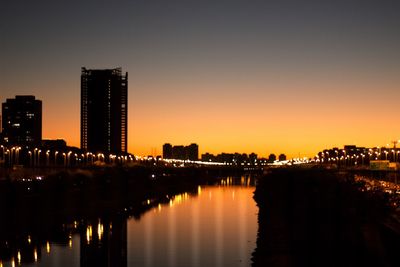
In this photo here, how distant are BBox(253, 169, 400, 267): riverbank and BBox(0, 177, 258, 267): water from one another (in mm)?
2217

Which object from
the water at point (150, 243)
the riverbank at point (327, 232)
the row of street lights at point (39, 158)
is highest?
the row of street lights at point (39, 158)

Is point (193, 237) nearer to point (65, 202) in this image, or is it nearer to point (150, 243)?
point (150, 243)

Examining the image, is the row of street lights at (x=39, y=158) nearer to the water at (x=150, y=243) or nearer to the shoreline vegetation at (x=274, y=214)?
the shoreline vegetation at (x=274, y=214)

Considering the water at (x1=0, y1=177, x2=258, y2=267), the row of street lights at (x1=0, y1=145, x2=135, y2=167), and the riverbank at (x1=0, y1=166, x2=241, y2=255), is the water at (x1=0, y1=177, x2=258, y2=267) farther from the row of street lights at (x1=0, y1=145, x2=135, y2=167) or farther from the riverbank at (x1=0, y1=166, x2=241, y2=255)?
the row of street lights at (x1=0, y1=145, x2=135, y2=167)

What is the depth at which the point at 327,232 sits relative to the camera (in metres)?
43.9

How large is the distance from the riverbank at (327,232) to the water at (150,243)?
2.22 m

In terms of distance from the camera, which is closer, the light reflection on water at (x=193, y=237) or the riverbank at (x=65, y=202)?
the light reflection on water at (x=193, y=237)

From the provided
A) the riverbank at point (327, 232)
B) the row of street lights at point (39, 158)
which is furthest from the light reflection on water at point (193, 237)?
the row of street lights at point (39, 158)

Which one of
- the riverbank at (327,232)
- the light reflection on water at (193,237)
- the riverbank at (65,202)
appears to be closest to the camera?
the riverbank at (327,232)

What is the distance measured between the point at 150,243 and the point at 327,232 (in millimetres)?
12753

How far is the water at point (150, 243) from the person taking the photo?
38719mm

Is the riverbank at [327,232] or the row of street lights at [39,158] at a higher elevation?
the row of street lights at [39,158]

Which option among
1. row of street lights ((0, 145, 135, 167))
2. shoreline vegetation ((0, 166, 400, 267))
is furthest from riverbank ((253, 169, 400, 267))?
row of street lights ((0, 145, 135, 167))

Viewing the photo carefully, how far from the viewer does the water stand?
38.7 m
